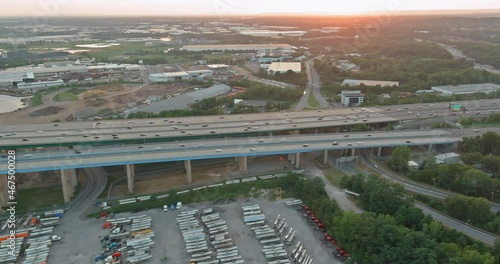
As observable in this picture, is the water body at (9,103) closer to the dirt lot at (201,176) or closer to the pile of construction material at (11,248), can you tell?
the dirt lot at (201,176)

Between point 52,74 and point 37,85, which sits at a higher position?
point 52,74

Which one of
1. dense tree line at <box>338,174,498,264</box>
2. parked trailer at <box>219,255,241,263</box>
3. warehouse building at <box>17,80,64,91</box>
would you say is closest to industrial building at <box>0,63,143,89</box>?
warehouse building at <box>17,80,64,91</box>

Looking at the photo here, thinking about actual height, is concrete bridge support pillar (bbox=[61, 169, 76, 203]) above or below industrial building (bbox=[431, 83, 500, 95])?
below

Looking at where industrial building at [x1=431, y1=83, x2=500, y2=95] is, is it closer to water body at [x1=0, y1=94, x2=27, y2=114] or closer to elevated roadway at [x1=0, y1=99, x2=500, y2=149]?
elevated roadway at [x1=0, y1=99, x2=500, y2=149]

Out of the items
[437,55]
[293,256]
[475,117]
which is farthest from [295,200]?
[437,55]

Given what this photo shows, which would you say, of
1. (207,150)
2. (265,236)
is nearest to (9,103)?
(207,150)

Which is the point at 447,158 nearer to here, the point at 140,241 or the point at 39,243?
the point at 140,241

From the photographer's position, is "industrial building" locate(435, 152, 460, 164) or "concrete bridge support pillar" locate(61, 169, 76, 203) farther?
"industrial building" locate(435, 152, 460, 164)
